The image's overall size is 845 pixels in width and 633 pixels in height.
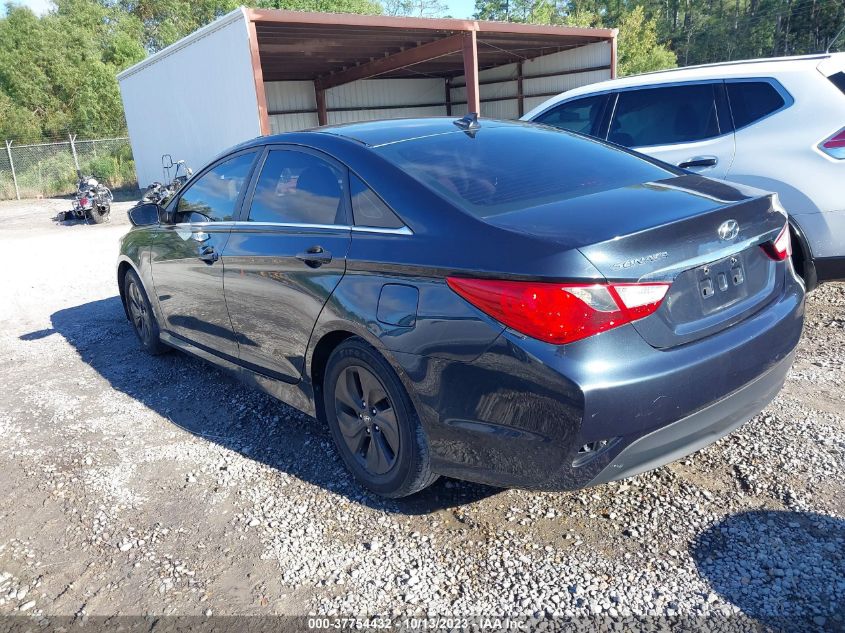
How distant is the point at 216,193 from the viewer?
4.16m

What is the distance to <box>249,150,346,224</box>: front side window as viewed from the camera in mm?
3176

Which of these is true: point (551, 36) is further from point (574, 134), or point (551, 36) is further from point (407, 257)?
point (407, 257)

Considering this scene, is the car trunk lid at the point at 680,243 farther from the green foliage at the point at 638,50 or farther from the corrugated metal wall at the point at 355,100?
the green foliage at the point at 638,50

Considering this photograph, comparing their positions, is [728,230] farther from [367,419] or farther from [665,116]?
[665,116]

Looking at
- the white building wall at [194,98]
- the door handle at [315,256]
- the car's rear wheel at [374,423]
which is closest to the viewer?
the car's rear wheel at [374,423]

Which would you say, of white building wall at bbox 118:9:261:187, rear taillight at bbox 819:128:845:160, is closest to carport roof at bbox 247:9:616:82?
white building wall at bbox 118:9:261:187

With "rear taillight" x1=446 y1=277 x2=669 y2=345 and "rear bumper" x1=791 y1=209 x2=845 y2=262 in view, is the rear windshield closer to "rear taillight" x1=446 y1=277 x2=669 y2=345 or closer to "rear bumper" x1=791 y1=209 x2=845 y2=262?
"rear taillight" x1=446 y1=277 x2=669 y2=345

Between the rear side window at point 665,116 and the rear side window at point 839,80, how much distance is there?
2.50 feet

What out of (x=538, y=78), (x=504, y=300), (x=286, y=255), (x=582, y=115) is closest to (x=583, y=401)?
(x=504, y=300)

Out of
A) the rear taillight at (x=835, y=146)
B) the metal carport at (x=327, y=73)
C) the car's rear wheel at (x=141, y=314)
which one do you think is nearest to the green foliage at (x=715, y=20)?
the metal carport at (x=327, y=73)

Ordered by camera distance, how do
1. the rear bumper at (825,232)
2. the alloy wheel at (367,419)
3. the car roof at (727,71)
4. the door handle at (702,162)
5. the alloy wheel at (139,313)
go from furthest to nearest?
the alloy wheel at (139,313), the door handle at (702,162), the car roof at (727,71), the rear bumper at (825,232), the alloy wheel at (367,419)

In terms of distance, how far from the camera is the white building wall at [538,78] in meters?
21.7

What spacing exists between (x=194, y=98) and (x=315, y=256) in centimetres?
1580

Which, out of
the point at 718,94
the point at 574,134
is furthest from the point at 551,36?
the point at 574,134
